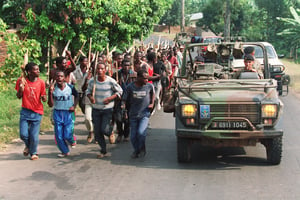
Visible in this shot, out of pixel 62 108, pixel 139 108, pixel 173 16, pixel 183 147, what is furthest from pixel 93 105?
pixel 173 16

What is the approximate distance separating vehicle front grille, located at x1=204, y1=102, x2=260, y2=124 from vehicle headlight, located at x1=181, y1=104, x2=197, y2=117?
249 millimetres

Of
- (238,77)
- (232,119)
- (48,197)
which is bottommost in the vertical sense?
(48,197)

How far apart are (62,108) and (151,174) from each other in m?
1.95

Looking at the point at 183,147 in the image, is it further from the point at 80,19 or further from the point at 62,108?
the point at 80,19

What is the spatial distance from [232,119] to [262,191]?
1.18m

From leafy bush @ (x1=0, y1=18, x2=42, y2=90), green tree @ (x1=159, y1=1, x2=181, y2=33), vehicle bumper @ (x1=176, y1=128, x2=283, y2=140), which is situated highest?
green tree @ (x1=159, y1=1, x2=181, y2=33)

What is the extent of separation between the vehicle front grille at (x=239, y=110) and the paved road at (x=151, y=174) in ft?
2.55

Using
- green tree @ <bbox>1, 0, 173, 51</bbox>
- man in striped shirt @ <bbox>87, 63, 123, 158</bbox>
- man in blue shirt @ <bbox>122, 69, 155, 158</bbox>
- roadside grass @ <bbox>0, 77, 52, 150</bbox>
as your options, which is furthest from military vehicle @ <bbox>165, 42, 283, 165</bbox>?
green tree @ <bbox>1, 0, 173, 51</bbox>

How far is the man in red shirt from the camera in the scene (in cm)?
737

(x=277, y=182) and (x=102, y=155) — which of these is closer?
(x=277, y=182)

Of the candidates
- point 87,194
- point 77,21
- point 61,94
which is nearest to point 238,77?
point 61,94

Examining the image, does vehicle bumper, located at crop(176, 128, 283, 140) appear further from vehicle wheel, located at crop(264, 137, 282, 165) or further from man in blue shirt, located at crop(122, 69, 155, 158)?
man in blue shirt, located at crop(122, 69, 155, 158)

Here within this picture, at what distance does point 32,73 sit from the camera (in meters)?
7.38

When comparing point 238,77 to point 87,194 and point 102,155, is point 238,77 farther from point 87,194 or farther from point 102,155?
point 87,194
